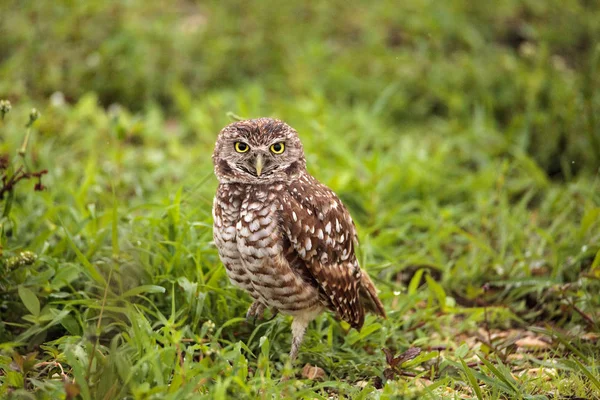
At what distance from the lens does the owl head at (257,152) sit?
3174 millimetres

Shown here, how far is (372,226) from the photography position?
4711mm

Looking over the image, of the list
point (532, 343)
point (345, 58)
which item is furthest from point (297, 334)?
point (345, 58)

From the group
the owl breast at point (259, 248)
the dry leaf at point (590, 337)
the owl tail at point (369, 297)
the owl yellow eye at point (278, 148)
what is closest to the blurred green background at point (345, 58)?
the dry leaf at point (590, 337)

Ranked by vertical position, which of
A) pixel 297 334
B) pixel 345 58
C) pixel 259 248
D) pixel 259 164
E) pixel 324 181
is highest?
pixel 345 58

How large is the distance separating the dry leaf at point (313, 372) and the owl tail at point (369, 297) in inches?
17.0

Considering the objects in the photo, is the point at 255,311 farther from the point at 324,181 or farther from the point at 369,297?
the point at 324,181

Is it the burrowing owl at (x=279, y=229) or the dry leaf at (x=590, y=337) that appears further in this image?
the dry leaf at (x=590, y=337)

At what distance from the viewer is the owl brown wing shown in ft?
10.4

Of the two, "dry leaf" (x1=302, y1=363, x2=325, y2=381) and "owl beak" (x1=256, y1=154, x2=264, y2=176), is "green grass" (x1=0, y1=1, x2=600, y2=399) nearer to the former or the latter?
"dry leaf" (x1=302, y1=363, x2=325, y2=381)

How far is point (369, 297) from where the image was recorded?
354 cm

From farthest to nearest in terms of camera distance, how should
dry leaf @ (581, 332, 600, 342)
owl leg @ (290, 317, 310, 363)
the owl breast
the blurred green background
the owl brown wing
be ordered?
the blurred green background, dry leaf @ (581, 332, 600, 342), owl leg @ (290, 317, 310, 363), the owl brown wing, the owl breast

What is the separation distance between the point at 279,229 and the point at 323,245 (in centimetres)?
26

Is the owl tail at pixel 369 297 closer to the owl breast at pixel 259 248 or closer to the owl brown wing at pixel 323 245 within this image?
the owl brown wing at pixel 323 245

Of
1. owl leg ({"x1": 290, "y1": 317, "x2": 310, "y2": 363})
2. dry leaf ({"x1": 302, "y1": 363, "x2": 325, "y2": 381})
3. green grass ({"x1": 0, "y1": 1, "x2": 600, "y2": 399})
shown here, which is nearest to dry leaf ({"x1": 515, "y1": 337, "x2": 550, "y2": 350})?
green grass ({"x1": 0, "y1": 1, "x2": 600, "y2": 399})
